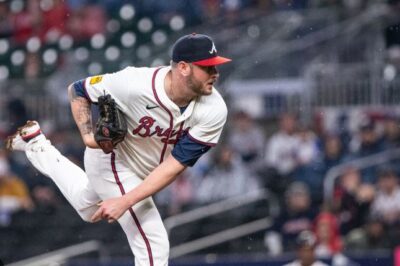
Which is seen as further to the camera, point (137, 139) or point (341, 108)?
point (341, 108)

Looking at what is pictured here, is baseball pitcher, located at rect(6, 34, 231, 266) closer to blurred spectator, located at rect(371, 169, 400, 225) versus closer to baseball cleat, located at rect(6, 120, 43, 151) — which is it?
baseball cleat, located at rect(6, 120, 43, 151)

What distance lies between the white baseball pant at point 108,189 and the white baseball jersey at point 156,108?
31cm

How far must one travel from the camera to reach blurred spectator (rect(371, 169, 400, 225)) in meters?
11.8

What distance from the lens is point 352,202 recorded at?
474 inches

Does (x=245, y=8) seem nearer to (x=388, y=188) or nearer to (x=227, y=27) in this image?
(x=227, y=27)

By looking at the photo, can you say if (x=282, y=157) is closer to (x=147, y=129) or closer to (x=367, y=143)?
(x=367, y=143)

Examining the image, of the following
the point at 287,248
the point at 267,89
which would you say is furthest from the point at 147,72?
the point at 267,89

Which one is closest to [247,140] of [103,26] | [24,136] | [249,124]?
[249,124]

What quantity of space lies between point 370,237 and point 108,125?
4.96m

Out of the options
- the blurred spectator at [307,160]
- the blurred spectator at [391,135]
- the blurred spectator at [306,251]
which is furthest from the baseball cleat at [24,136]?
the blurred spectator at [391,135]

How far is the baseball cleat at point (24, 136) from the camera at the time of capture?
8.16 meters

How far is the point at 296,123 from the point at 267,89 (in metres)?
1.26

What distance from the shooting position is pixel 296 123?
13414 mm

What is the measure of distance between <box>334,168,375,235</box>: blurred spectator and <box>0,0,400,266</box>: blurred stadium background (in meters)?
0.01
